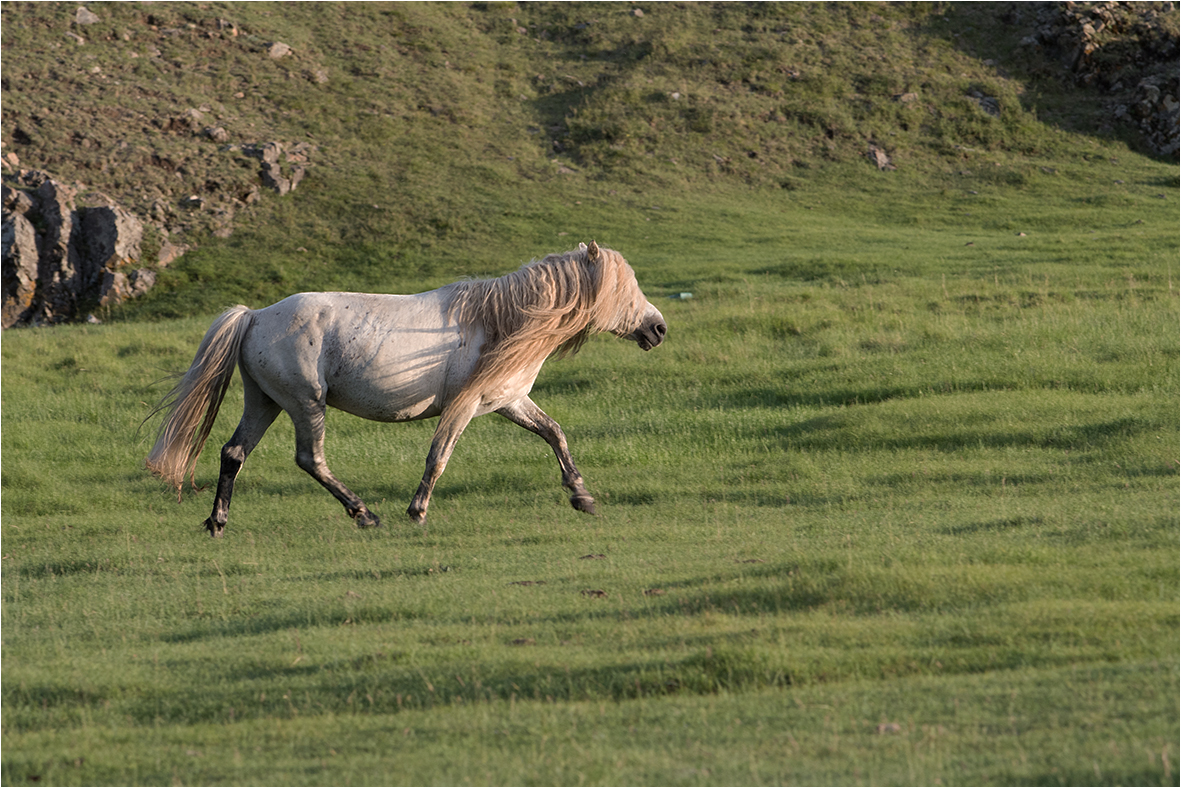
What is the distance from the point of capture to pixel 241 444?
10.4 metres

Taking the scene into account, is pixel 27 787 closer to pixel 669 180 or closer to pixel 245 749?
pixel 245 749

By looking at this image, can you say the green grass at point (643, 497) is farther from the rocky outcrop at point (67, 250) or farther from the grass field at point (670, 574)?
the rocky outcrop at point (67, 250)

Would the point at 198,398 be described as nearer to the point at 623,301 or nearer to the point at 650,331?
the point at 623,301

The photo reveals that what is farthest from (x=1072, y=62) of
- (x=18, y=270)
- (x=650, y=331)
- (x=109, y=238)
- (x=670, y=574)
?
(x=670, y=574)

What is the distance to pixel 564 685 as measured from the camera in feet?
18.7

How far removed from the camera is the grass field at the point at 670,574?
496cm

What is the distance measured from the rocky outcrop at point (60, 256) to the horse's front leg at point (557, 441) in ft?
62.3

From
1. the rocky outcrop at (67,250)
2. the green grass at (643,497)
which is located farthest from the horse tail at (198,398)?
the rocky outcrop at (67,250)

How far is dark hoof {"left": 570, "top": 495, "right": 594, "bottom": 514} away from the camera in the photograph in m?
10.5

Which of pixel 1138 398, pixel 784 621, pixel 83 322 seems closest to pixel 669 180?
pixel 83 322

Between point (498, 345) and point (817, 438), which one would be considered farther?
point (817, 438)

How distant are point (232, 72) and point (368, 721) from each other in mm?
33916

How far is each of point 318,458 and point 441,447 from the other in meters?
1.14

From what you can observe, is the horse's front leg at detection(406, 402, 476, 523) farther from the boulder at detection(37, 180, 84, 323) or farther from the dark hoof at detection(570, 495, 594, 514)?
the boulder at detection(37, 180, 84, 323)
